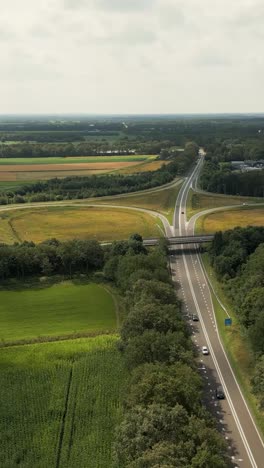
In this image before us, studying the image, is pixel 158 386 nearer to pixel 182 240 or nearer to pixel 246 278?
pixel 246 278

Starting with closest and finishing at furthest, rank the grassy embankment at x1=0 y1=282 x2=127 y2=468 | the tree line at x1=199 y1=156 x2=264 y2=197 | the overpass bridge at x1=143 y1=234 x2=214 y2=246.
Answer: the grassy embankment at x1=0 y1=282 x2=127 y2=468 → the overpass bridge at x1=143 y1=234 x2=214 y2=246 → the tree line at x1=199 y1=156 x2=264 y2=197

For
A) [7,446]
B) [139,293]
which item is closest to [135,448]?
[7,446]

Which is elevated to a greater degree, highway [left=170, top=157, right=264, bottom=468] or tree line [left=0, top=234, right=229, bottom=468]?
tree line [left=0, top=234, right=229, bottom=468]

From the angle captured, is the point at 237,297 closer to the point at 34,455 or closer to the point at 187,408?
the point at 187,408

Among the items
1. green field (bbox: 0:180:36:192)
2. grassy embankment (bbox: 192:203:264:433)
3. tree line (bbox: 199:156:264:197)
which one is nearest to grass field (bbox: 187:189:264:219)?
tree line (bbox: 199:156:264:197)

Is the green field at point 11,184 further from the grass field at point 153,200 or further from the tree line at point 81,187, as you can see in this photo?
the grass field at point 153,200

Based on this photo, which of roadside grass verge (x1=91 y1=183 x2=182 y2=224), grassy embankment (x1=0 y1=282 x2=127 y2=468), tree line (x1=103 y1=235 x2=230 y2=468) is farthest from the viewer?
roadside grass verge (x1=91 y1=183 x2=182 y2=224)

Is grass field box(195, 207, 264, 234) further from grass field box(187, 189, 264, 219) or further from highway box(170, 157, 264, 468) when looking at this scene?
highway box(170, 157, 264, 468)
